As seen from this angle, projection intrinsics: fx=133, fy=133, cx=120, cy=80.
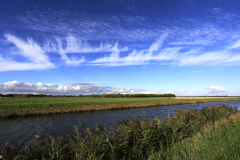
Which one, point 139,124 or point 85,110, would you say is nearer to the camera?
point 139,124

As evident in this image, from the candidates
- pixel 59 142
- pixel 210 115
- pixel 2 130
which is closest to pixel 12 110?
Result: pixel 2 130

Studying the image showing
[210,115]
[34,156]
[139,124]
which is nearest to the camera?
[34,156]

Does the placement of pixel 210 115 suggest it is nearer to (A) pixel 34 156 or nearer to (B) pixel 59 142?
(B) pixel 59 142

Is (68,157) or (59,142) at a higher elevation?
(59,142)

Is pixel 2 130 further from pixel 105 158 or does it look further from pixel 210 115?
A: pixel 210 115

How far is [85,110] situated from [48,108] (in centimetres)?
763

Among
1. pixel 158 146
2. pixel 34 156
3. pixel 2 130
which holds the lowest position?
pixel 2 130

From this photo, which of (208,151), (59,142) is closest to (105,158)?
(59,142)

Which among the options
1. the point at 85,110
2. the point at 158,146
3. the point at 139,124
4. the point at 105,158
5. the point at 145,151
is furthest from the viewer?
the point at 85,110

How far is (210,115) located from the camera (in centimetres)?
1516

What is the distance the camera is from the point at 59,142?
5.84 m

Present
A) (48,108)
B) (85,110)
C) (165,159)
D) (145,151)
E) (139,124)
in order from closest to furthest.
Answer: (165,159) < (145,151) < (139,124) < (48,108) < (85,110)

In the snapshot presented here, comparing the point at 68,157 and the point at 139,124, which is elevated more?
the point at 139,124

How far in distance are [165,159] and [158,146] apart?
2367 mm
